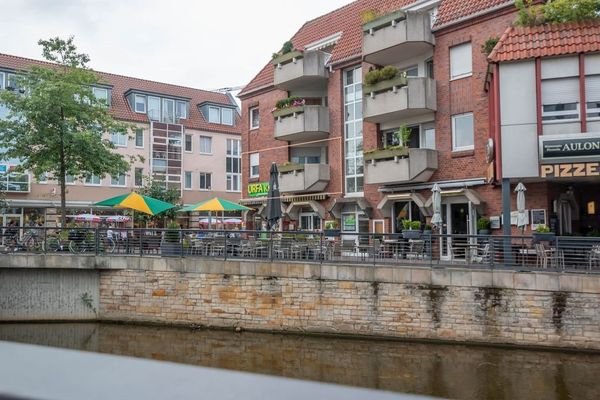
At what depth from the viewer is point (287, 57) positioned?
1040 inches

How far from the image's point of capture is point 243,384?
3.36ft

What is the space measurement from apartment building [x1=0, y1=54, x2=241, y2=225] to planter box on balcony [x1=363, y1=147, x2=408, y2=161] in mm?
20237

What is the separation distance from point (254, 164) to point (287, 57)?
646 centimetres

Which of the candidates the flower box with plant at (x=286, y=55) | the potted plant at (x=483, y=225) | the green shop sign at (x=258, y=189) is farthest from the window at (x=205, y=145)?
the potted plant at (x=483, y=225)

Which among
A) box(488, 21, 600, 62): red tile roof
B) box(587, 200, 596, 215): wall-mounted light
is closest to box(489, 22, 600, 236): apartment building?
box(488, 21, 600, 62): red tile roof

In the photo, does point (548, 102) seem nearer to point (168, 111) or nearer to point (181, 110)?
point (168, 111)

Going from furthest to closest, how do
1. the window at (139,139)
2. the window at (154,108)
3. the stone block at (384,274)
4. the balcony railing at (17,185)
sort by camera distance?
the window at (154,108) < the window at (139,139) < the balcony railing at (17,185) < the stone block at (384,274)

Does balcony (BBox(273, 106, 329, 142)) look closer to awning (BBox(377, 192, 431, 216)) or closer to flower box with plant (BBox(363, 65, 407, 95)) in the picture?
flower box with plant (BBox(363, 65, 407, 95))

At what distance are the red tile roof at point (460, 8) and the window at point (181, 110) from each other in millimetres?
27645

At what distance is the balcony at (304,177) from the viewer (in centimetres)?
2552

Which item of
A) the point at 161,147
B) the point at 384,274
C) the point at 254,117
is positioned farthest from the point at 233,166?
the point at 384,274

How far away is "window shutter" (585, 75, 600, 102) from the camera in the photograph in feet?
51.9

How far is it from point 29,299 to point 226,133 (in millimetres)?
30805

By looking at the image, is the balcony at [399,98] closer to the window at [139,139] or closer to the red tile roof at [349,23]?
the red tile roof at [349,23]
